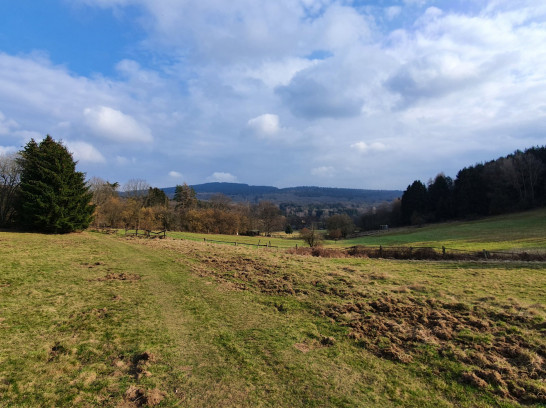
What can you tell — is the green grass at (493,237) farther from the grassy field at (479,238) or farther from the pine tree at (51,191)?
the pine tree at (51,191)

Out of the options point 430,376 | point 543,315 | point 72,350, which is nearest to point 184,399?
point 72,350

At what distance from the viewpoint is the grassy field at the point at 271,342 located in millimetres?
4992

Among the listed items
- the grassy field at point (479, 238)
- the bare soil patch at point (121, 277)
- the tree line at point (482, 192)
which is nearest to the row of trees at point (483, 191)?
the tree line at point (482, 192)

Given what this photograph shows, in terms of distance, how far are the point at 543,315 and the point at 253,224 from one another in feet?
267

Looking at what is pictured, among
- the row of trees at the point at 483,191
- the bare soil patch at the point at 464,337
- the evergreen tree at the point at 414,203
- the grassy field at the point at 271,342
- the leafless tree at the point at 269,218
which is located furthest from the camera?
the leafless tree at the point at 269,218

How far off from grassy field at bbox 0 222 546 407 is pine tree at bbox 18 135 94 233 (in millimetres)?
23308

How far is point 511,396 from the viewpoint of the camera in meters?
4.94

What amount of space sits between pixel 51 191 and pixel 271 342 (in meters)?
36.4

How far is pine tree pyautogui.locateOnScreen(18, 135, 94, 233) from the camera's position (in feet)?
104

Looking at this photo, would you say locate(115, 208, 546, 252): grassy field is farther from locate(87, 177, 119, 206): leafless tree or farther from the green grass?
locate(87, 177, 119, 206): leafless tree

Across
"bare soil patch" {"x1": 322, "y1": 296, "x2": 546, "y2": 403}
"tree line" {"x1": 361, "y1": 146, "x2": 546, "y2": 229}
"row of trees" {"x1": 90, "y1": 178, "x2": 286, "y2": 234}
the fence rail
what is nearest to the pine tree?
"row of trees" {"x1": 90, "y1": 178, "x2": 286, "y2": 234}

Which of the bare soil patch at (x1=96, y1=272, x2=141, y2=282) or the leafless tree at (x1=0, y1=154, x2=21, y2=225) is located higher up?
the leafless tree at (x1=0, y1=154, x2=21, y2=225)

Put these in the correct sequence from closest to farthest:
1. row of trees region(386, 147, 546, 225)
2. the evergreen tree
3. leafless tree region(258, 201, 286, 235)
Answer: row of trees region(386, 147, 546, 225)
the evergreen tree
leafless tree region(258, 201, 286, 235)

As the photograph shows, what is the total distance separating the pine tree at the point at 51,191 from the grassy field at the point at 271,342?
76.5 feet
